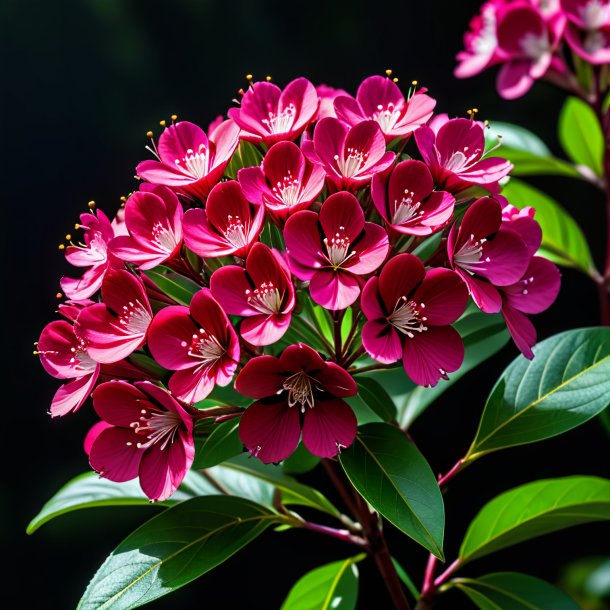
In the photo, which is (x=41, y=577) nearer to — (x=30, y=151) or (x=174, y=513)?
(x=30, y=151)

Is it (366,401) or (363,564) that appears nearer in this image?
(366,401)

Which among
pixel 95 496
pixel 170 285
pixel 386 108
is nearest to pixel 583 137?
pixel 386 108

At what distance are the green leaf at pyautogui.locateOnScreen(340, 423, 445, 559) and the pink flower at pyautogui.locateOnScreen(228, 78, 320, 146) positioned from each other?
0.32 metres

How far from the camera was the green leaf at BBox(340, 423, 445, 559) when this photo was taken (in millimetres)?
676

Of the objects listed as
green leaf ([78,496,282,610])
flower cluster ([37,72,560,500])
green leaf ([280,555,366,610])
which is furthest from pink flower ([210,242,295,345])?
green leaf ([280,555,366,610])

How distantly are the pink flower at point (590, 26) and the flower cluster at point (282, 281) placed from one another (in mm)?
583

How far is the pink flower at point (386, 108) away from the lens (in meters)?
0.79

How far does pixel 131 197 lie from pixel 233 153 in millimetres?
115

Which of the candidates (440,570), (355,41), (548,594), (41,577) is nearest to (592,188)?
(355,41)

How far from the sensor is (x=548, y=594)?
3.03 feet

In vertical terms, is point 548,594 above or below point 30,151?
Result: below

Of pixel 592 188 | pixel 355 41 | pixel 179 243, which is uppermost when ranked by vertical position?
pixel 355 41

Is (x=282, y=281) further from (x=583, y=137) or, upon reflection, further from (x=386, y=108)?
(x=583, y=137)

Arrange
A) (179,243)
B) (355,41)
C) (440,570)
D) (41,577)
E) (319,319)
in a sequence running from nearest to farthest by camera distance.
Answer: (179,243)
(319,319)
(440,570)
(41,577)
(355,41)
